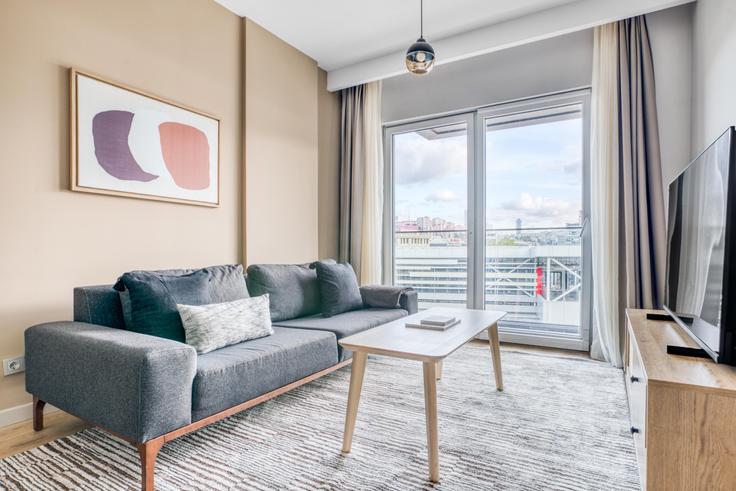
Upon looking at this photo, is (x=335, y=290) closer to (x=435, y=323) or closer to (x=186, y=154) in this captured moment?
(x=435, y=323)

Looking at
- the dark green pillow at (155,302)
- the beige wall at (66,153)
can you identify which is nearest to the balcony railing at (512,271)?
the beige wall at (66,153)

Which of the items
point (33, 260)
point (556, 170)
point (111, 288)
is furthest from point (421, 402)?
point (556, 170)

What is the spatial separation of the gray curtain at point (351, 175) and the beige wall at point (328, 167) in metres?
0.07

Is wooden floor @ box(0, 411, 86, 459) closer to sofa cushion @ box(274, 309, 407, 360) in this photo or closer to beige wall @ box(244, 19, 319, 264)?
sofa cushion @ box(274, 309, 407, 360)

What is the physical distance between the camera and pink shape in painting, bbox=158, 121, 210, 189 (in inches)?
112

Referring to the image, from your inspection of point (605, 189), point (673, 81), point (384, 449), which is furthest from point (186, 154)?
point (673, 81)

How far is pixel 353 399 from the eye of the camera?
6.13 feet

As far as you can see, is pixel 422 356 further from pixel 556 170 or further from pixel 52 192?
pixel 556 170

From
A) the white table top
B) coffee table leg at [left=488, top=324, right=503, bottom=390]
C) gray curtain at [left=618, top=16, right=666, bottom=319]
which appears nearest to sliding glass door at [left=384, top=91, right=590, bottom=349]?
gray curtain at [left=618, top=16, right=666, bottom=319]

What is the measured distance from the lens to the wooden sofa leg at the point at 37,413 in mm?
2070

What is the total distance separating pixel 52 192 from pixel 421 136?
11.0 feet

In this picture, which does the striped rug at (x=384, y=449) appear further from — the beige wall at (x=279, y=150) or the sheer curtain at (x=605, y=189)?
the beige wall at (x=279, y=150)

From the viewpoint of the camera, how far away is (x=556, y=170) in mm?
3787

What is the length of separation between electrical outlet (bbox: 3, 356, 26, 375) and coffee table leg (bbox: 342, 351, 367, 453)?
1.75 metres
